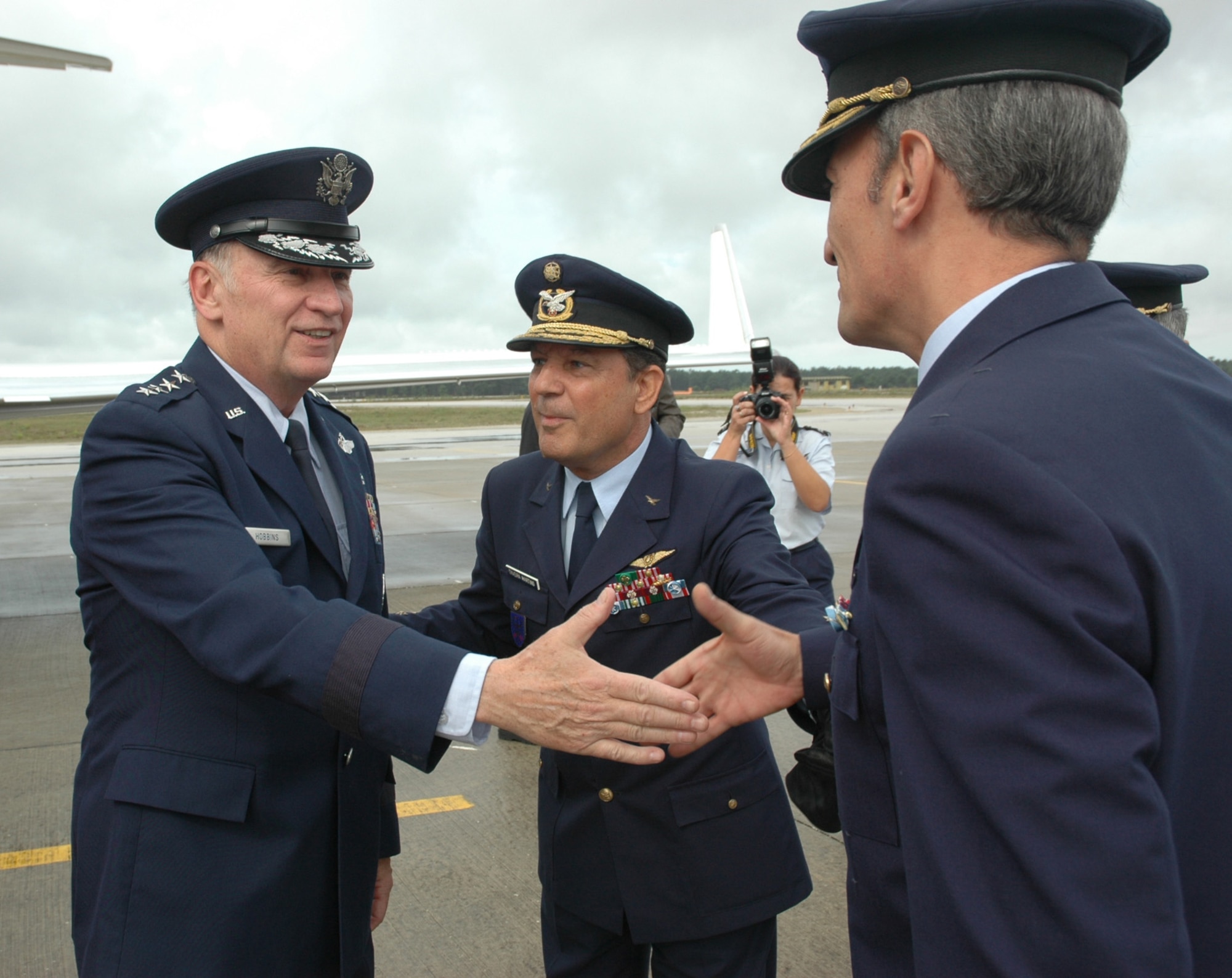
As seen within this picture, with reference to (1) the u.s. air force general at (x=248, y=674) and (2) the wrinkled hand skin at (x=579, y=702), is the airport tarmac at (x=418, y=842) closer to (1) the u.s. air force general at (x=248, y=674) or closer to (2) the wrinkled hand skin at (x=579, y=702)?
(1) the u.s. air force general at (x=248, y=674)

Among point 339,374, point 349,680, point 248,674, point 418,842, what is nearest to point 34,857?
point 418,842

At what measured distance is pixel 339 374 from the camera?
14.6 m

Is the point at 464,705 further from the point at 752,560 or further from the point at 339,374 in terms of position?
the point at 339,374

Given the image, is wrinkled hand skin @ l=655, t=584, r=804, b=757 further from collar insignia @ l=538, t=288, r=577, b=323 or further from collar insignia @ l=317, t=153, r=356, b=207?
collar insignia @ l=317, t=153, r=356, b=207

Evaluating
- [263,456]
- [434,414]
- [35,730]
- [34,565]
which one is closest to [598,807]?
[263,456]

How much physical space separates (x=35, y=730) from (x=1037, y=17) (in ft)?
17.9

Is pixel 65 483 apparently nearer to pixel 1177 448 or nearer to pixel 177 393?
pixel 177 393

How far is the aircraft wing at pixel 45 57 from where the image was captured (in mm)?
15758

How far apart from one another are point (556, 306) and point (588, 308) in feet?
0.28

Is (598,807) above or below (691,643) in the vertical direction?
below

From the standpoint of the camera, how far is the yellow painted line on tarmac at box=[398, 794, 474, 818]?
4.01 meters

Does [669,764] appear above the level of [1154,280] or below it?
below

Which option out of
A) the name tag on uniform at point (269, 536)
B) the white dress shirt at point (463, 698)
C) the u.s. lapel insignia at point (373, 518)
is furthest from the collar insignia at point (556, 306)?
the name tag on uniform at point (269, 536)

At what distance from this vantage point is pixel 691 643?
86.4 inches
